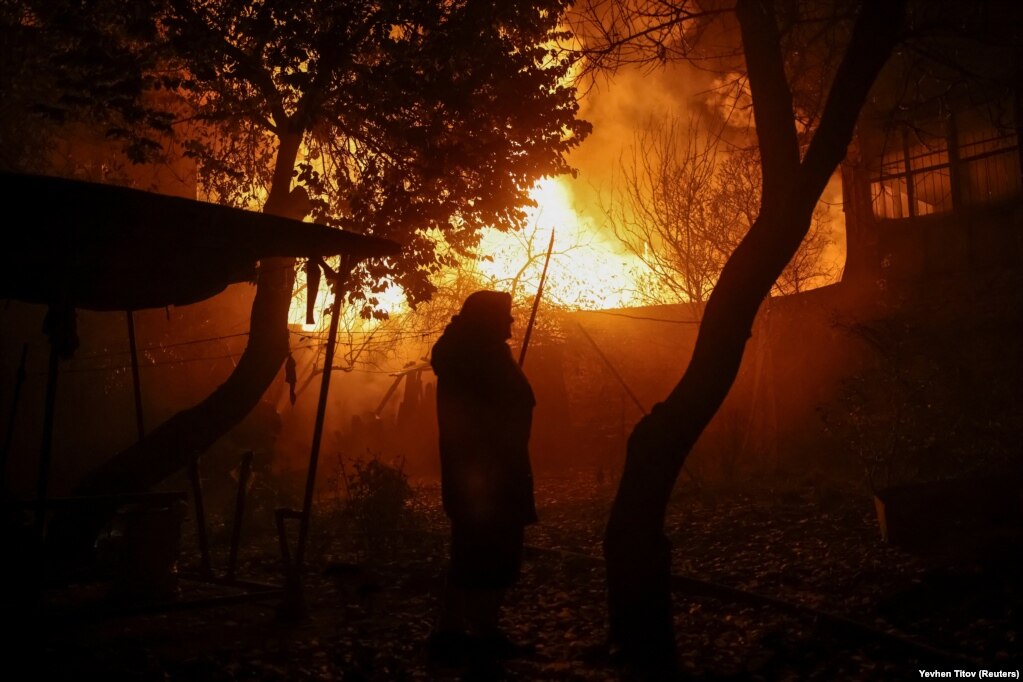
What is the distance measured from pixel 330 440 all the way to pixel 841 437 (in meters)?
15.1

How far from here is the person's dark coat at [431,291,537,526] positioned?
17.9ft

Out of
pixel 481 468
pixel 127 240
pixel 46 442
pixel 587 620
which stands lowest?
pixel 587 620

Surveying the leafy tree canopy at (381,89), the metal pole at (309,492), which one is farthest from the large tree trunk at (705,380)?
the leafy tree canopy at (381,89)

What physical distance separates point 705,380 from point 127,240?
4.35 meters

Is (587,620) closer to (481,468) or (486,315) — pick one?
(481,468)

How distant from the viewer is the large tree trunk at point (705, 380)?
18.3 ft

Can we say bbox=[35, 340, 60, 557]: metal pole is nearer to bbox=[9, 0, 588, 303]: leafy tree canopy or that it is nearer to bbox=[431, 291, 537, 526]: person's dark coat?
bbox=[431, 291, 537, 526]: person's dark coat

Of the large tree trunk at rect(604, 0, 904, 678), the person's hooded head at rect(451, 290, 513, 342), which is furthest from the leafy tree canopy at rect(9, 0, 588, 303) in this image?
the large tree trunk at rect(604, 0, 904, 678)

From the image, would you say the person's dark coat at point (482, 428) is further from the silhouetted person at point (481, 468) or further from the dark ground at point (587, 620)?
the dark ground at point (587, 620)

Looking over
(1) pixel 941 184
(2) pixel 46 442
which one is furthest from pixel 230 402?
(1) pixel 941 184

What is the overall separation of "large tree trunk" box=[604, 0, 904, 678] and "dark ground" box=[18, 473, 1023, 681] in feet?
1.42

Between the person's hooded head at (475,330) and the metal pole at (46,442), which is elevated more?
the person's hooded head at (475,330)

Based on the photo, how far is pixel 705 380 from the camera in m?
5.71

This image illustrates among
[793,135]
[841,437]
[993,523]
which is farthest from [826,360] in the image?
[793,135]
